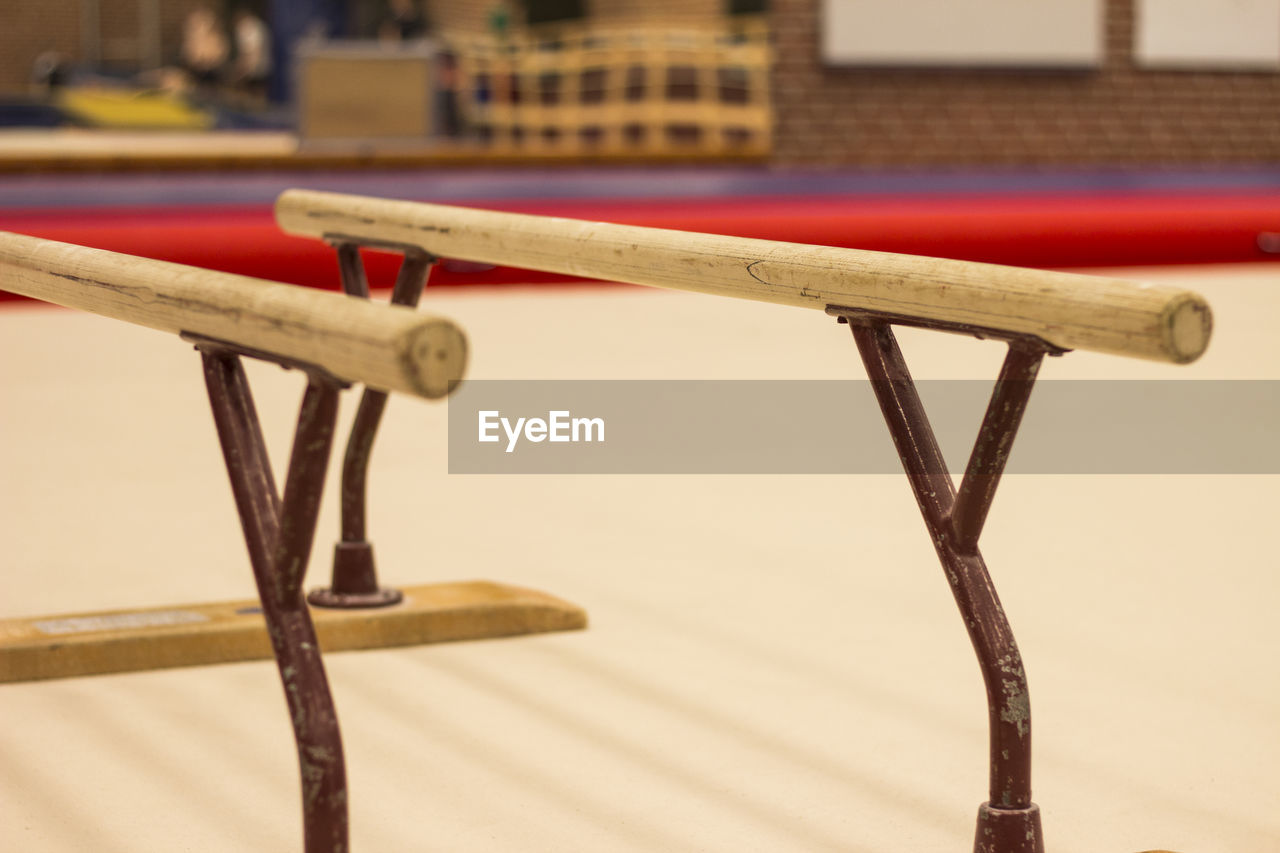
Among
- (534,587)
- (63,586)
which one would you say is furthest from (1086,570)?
(63,586)

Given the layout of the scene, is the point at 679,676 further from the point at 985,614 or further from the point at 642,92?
the point at 642,92

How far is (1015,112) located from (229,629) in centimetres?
597

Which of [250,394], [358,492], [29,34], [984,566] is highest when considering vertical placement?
[29,34]

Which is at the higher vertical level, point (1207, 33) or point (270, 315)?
point (1207, 33)

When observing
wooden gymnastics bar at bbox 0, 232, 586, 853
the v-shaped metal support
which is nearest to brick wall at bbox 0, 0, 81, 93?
wooden gymnastics bar at bbox 0, 232, 586, 853

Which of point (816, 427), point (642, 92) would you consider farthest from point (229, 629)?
point (642, 92)

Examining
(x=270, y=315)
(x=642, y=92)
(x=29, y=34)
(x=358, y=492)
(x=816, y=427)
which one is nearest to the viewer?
(x=270, y=315)

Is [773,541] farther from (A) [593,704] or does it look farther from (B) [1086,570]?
(A) [593,704]

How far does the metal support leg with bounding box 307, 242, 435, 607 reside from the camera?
1.89 meters

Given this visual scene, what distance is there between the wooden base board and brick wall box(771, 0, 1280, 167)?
5.07 m

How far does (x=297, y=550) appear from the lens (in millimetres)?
1129

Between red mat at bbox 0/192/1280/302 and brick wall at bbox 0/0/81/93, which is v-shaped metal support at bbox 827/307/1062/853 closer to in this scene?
red mat at bbox 0/192/1280/302

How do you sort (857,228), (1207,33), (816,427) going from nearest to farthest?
(816,427) < (857,228) < (1207,33)

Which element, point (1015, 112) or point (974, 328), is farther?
point (1015, 112)
